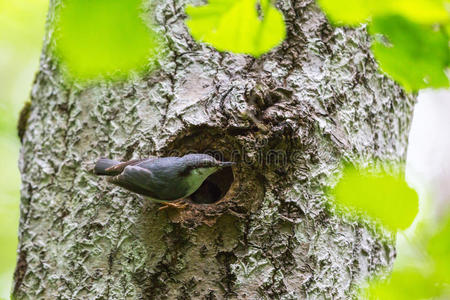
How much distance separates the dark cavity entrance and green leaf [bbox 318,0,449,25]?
1.61 m

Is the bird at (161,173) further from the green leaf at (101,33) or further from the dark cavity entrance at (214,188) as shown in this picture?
the green leaf at (101,33)

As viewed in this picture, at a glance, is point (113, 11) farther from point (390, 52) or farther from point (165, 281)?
point (165, 281)

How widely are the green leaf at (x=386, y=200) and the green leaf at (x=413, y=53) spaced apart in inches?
11.3

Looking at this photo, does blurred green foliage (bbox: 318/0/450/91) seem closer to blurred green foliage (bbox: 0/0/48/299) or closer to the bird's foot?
the bird's foot

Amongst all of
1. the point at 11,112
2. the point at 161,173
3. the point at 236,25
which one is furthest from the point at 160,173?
the point at 11,112

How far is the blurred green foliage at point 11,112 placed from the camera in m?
4.29

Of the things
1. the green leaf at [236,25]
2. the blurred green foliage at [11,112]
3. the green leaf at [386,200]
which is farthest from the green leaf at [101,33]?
the blurred green foliage at [11,112]

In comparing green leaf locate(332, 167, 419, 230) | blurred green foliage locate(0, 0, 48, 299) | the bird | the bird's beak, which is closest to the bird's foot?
the bird

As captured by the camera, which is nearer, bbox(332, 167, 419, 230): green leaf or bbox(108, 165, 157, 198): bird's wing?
bbox(332, 167, 419, 230): green leaf

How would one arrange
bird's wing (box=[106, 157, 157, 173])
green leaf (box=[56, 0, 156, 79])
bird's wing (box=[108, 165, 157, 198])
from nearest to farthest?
1. green leaf (box=[56, 0, 156, 79])
2. bird's wing (box=[108, 165, 157, 198])
3. bird's wing (box=[106, 157, 157, 173])

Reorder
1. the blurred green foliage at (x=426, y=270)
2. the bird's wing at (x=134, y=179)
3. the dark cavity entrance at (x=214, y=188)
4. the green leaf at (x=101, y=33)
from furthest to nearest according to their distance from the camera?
1. the dark cavity entrance at (x=214, y=188)
2. the bird's wing at (x=134, y=179)
3. the blurred green foliage at (x=426, y=270)
4. the green leaf at (x=101, y=33)

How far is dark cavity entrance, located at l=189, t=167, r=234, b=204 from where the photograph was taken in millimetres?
2627

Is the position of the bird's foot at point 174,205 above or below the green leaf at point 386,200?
above

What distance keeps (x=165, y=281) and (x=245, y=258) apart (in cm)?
37
